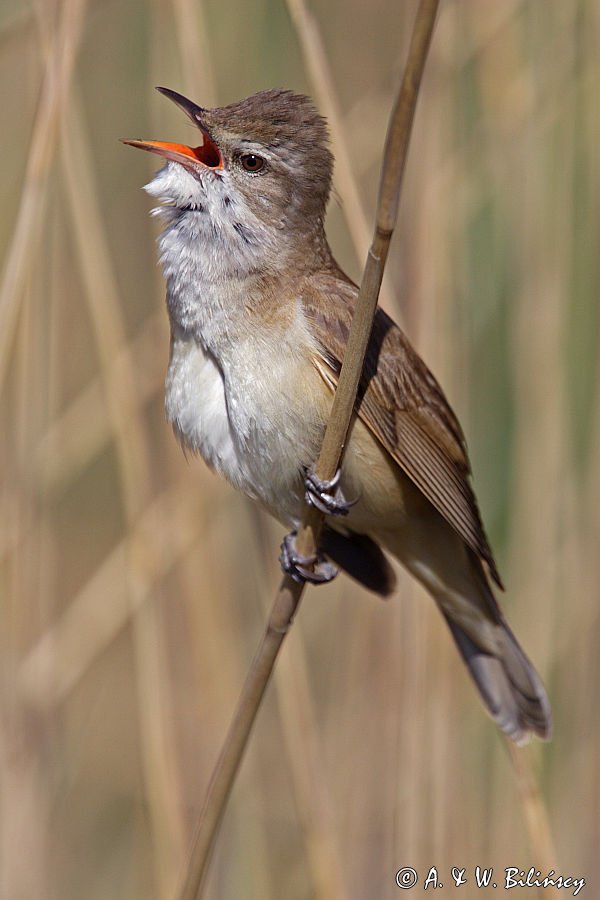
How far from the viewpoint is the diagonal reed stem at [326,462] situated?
61.1 inches

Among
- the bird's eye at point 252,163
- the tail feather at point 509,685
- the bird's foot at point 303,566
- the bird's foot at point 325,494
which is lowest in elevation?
the tail feather at point 509,685

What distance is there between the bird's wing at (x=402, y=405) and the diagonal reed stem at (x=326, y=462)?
1.07ft

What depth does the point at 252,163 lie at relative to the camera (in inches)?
100

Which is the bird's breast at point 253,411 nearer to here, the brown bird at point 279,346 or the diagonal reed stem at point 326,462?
the brown bird at point 279,346

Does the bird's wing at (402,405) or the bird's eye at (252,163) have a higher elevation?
the bird's eye at (252,163)

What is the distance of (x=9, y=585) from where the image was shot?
106 inches

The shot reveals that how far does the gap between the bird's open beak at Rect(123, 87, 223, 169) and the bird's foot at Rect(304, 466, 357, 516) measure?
0.73 meters

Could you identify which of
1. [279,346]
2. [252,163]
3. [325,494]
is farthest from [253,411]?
[252,163]

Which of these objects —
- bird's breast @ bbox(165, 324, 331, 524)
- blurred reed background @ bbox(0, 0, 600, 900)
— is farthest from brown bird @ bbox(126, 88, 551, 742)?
blurred reed background @ bbox(0, 0, 600, 900)

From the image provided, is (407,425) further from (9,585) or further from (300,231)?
(9,585)

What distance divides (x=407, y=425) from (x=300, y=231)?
514 mm

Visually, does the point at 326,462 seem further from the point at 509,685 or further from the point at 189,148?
the point at 509,685

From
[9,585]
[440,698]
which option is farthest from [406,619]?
[9,585]

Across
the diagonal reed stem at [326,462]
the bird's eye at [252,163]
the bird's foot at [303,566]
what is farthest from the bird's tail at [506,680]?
the bird's eye at [252,163]
